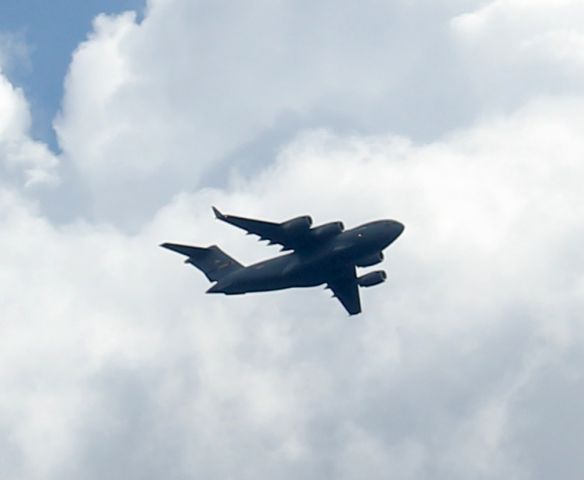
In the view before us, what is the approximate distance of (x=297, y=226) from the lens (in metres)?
63.5

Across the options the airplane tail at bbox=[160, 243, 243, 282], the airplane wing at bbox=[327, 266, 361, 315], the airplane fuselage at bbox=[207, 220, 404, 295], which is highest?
the airplane tail at bbox=[160, 243, 243, 282]

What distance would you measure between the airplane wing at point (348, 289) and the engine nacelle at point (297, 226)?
6.21 metres

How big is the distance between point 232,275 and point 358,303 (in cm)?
1008

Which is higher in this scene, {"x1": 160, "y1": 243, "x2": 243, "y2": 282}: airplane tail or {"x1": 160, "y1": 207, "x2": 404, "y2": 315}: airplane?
{"x1": 160, "y1": 243, "x2": 243, "y2": 282}: airplane tail

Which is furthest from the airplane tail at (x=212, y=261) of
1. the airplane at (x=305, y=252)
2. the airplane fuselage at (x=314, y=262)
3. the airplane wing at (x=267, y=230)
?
the airplane wing at (x=267, y=230)

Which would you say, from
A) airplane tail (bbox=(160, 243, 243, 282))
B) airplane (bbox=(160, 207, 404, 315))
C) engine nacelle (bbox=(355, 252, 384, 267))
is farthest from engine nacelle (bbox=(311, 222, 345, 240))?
airplane tail (bbox=(160, 243, 243, 282))

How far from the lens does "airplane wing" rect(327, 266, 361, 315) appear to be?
2741 inches

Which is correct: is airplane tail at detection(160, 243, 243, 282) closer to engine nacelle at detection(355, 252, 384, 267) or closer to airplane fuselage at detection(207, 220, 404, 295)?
airplane fuselage at detection(207, 220, 404, 295)

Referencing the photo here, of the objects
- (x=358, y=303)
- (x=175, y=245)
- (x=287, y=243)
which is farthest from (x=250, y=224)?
(x=358, y=303)

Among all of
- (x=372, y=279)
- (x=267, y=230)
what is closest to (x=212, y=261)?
(x=267, y=230)

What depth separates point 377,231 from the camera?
207 feet

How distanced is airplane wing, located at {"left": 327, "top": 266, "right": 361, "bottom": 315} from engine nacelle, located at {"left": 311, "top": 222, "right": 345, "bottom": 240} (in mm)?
5260

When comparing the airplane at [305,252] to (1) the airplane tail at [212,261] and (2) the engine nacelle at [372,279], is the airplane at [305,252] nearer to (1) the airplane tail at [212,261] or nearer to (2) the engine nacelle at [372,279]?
(1) the airplane tail at [212,261]

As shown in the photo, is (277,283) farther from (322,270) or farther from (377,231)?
(377,231)
